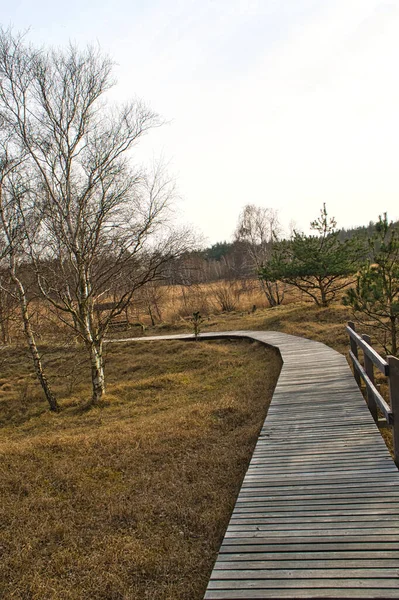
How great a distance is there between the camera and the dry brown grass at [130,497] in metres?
3.54

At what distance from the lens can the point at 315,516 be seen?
361cm

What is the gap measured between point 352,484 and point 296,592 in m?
1.67

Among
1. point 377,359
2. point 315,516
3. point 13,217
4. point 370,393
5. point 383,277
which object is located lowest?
point 315,516

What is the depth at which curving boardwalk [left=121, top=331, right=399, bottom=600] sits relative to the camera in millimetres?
2777

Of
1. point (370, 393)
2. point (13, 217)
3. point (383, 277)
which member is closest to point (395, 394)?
point (370, 393)

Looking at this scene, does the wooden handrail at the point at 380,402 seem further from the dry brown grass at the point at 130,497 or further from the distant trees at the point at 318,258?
the distant trees at the point at 318,258

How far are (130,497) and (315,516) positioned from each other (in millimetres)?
2379

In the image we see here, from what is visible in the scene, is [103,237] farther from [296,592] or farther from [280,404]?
[296,592]

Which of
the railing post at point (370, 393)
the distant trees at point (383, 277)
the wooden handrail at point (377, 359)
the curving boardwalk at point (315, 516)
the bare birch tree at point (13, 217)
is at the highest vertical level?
the bare birch tree at point (13, 217)

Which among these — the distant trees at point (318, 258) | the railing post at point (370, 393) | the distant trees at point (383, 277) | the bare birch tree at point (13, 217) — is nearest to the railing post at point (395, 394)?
the railing post at point (370, 393)

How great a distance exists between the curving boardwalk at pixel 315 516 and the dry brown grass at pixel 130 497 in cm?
43

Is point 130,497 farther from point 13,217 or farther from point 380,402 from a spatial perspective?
point 13,217

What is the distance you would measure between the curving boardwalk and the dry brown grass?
0.43 meters

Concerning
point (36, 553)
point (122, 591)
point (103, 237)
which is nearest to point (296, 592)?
point (122, 591)
